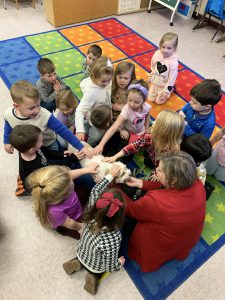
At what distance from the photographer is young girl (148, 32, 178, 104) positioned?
2771 millimetres

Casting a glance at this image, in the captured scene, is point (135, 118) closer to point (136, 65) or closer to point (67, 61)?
point (136, 65)

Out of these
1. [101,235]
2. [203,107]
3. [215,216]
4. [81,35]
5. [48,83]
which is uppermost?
[203,107]

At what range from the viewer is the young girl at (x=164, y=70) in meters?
2.77

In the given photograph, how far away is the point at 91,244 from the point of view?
56.4 inches

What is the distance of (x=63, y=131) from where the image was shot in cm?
196

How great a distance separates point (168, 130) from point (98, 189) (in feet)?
2.29

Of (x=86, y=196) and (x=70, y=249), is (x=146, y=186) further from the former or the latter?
(x=70, y=249)

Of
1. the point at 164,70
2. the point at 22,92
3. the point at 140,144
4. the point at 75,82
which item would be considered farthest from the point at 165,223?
the point at 75,82

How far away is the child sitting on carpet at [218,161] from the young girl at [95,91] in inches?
43.3

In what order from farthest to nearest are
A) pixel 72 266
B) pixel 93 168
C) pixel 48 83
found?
pixel 48 83, pixel 93 168, pixel 72 266

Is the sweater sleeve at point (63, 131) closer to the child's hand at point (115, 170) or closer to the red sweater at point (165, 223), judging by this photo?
the child's hand at point (115, 170)

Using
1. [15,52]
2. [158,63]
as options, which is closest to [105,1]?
[15,52]

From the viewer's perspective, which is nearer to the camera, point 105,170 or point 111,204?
point 111,204

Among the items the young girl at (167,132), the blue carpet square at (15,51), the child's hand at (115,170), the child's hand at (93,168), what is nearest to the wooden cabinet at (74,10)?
the blue carpet square at (15,51)
